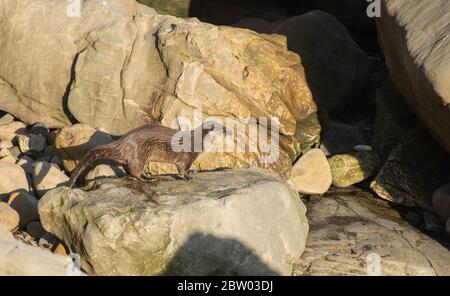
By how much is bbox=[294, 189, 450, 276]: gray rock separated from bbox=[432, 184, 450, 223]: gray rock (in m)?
0.44

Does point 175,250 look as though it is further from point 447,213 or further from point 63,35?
point 63,35

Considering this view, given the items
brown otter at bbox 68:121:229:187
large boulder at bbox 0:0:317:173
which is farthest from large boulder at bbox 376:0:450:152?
brown otter at bbox 68:121:229:187

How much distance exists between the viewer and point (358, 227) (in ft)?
25.3

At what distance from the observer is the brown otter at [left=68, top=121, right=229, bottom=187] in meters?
6.79

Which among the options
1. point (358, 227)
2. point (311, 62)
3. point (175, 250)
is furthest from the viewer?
point (311, 62)

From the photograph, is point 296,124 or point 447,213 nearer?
point 447,213

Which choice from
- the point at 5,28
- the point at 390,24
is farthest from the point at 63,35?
the point at 390,24

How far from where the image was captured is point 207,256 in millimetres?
6062

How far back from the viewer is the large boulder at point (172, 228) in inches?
238

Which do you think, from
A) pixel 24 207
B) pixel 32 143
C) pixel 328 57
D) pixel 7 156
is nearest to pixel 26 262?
pixel 24 207

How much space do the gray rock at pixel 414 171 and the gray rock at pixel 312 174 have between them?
61 cm

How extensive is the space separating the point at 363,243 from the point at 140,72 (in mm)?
3484

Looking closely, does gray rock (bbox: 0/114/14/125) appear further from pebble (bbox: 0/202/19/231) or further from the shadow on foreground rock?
the shadow on foreground rock
